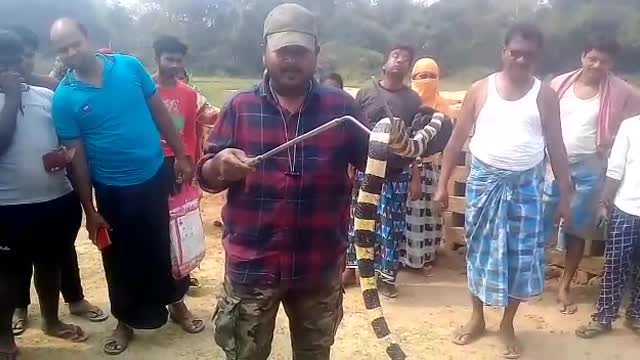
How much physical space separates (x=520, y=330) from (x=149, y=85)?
2926mm

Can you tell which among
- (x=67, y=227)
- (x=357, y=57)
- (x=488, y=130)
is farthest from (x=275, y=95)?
(x=357, y=57)

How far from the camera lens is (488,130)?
381cm

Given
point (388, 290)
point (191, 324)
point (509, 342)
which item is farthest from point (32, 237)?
point (509, 342)

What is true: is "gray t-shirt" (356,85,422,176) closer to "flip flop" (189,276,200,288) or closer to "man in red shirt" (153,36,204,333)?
"man in red shirt" (153,36,204,333)

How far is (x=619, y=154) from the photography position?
4133mm

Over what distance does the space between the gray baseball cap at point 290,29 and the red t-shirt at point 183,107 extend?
2.09 meters

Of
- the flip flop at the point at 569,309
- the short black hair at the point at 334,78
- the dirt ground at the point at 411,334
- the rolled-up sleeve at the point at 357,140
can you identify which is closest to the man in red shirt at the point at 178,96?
the dirt ground at the point at 411,334

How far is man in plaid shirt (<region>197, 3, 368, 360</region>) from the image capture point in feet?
7.82

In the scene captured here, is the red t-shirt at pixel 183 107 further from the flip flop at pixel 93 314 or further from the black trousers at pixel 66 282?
the flip flop at pixel 93 314

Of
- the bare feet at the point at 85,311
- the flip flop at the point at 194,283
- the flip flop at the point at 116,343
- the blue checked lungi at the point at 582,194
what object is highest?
the blue checked lungi at the point at 582,194

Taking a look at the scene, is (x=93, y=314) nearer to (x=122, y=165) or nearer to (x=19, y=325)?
(x=19, y=325)

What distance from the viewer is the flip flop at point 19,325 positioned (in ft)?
13.8

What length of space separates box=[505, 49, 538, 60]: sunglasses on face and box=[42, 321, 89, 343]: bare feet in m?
3.18

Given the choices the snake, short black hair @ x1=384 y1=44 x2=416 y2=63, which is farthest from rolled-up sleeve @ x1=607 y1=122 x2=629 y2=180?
the snake
